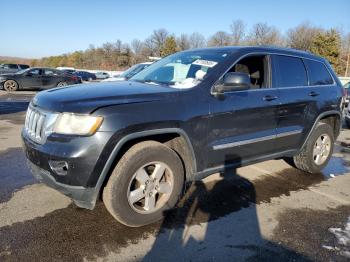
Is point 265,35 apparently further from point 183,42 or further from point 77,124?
point 77,124

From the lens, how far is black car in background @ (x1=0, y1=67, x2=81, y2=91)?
66.9ft

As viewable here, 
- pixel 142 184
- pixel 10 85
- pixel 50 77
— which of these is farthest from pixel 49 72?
pixel 142 184

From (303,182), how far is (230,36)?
68.9 metres

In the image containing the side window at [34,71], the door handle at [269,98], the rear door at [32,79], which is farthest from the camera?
the side window at [34,71]

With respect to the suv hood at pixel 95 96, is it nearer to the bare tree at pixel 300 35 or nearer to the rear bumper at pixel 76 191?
the rear bumper at pixel 76 191

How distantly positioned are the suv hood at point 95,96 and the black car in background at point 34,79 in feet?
59.5

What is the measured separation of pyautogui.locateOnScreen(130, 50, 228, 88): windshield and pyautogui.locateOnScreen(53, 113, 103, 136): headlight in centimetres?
115

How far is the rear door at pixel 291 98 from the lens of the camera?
480 cm

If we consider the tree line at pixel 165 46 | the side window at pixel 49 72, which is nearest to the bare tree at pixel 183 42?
the tree line at pixel 165 46

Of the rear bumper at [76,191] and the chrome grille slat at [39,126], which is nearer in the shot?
the rear bumper at [76,191]

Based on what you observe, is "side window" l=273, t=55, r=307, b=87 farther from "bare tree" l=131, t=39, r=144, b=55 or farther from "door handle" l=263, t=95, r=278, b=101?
"bare tree" l=131, t=39, r=144, b=55

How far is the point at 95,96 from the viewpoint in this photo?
3.43 m

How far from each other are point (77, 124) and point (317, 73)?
156 inches

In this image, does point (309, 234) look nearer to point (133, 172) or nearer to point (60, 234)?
point (133, 172)
